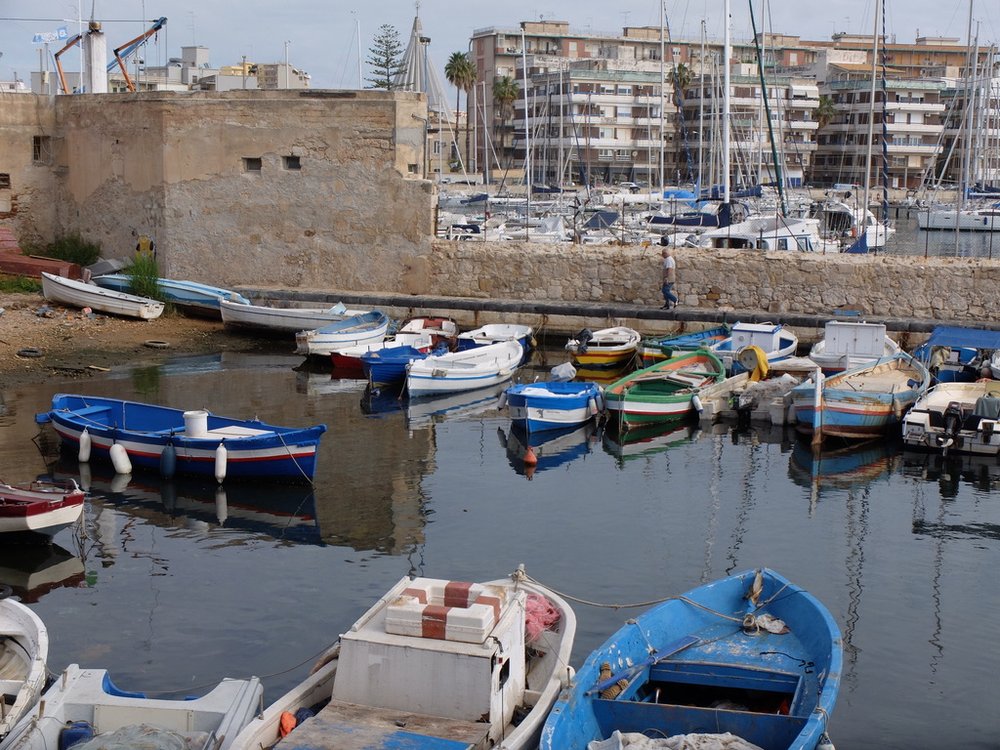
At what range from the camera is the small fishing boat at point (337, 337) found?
766 inches

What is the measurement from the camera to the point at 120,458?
43.1ft

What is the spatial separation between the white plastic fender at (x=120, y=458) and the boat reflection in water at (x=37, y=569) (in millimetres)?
2235

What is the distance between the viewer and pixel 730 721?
682 cm

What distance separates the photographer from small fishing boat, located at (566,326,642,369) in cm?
1889

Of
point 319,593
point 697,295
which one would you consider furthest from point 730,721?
point 697,295

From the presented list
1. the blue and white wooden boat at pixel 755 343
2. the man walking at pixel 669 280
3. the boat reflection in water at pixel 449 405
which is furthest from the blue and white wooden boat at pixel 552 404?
the man walking at pixel 669 280

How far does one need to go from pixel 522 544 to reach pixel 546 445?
4144 millimetres

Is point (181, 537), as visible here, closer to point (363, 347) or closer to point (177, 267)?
point (363, 347)

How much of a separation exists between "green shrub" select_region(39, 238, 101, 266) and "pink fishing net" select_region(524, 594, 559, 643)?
18224 millimetres

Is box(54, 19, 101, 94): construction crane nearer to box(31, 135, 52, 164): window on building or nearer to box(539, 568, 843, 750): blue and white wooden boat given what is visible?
box(31, 135, 52, 164): window on building

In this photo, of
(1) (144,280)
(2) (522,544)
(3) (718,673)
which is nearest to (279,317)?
(1) (144,280)

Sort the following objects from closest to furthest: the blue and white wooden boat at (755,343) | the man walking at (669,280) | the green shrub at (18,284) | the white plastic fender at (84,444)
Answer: the white plastic fender at (84,444)
the blue and white wooden boat at (755,343)
the man walking at (669,280)
the green shrub at (18,284)

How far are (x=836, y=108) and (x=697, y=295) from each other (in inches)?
2083

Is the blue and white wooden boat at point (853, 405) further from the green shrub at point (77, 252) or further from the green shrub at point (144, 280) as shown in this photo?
the green shrub at point (77, 252)
